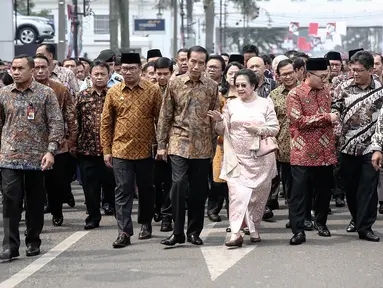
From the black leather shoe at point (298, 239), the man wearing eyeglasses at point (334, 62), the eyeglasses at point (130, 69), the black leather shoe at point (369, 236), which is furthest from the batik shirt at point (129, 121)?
the man wearing eyeglasses at point (334, 62)

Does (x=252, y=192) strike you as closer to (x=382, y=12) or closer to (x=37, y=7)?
(x=37, y=7)

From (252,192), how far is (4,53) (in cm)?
1813

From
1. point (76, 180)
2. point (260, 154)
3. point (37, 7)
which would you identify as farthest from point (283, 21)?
point (260, 154)

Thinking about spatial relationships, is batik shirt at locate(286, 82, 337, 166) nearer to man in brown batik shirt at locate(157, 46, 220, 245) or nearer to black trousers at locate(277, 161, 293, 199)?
man in brown batik shirt at locate(157, 46, 220, 245)

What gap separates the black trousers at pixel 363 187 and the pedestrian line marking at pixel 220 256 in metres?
1.24

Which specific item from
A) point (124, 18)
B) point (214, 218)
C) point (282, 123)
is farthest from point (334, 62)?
point (124, 18)

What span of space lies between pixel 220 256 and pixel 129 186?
131cm

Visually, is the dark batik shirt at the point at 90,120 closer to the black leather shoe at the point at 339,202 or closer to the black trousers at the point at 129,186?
the black trousers at the point at 129,186

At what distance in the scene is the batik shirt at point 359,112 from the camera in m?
10.9

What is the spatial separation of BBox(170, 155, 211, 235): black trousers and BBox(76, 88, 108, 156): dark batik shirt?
1.76 m

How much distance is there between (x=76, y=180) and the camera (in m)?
18.3

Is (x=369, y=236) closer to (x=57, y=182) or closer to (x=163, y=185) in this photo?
(x=163, y=185)

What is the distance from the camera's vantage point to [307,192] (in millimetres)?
10914

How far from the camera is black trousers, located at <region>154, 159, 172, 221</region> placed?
11.9m
